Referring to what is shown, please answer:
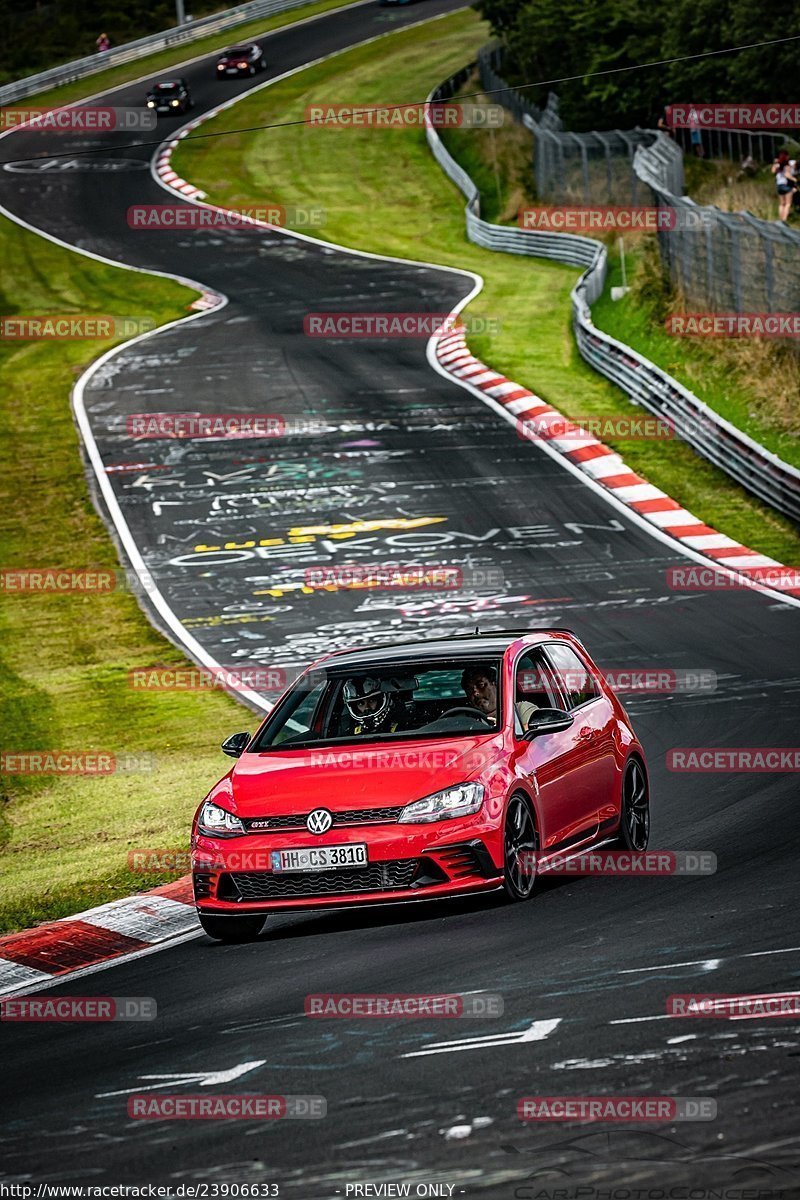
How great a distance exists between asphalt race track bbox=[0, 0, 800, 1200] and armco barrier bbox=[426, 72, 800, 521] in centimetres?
195

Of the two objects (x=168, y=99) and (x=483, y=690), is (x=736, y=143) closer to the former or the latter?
(x=168, y=99)

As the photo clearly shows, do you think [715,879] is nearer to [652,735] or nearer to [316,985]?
[316,985]

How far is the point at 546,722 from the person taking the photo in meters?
10.7

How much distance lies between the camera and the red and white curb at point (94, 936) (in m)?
10.2

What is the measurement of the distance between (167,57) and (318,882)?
3091 inches

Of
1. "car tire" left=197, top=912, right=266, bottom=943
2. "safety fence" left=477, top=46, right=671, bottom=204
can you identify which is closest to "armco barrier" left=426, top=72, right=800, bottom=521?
"safety fence" left=477, top=46, right=671, bottom=204

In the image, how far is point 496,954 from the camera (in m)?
9.04

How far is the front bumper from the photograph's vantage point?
9789 millimetres

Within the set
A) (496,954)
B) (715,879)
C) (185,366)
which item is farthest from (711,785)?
(185,366)

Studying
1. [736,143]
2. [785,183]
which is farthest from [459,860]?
[736,143]

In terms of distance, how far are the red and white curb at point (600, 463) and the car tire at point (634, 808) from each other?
968 centimetres

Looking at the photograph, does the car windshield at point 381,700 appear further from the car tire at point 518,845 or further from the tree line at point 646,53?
the tree line at point 646,53

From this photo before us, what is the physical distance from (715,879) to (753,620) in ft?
31.9

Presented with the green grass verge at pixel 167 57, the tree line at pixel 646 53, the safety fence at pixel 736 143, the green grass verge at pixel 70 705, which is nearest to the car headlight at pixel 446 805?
the green grass verge at pixel 70 705
